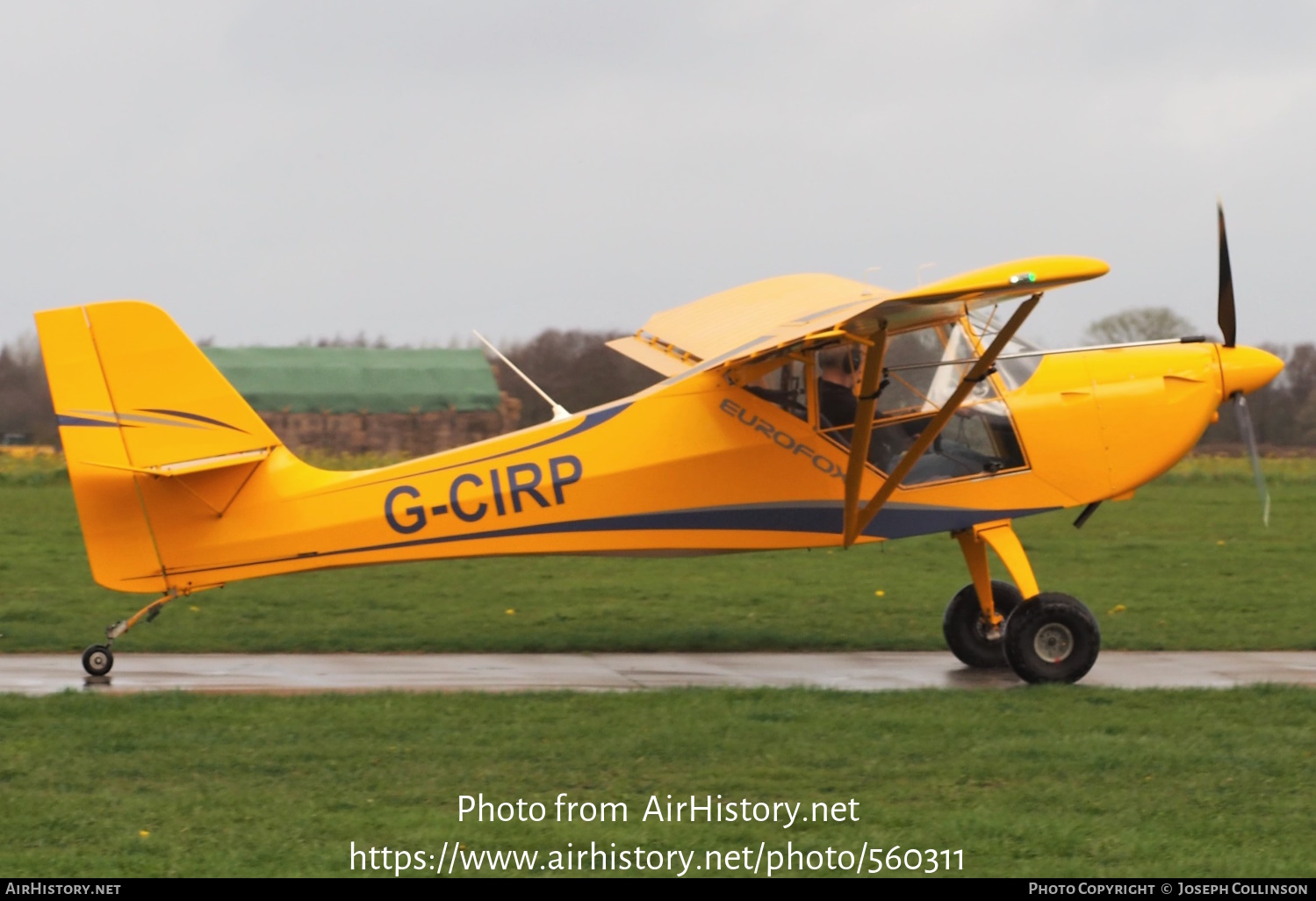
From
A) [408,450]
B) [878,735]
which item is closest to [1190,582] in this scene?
[878,735]

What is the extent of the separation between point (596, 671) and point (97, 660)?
3750 mm

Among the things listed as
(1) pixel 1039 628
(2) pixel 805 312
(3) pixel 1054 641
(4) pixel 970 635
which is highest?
(2) pixel 805 312

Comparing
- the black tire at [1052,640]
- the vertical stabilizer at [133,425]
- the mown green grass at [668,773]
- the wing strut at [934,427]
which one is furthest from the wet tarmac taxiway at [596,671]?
the wing strut at [934,427]

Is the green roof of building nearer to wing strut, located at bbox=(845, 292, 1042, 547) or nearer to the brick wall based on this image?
the brick wall

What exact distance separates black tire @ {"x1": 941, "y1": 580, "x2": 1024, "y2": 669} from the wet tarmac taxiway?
0.16 metres

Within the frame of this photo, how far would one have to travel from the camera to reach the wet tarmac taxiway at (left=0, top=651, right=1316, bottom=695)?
11070mm

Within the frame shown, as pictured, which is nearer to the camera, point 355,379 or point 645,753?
point 645,753

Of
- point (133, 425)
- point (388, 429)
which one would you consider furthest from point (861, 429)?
point (388, 429)

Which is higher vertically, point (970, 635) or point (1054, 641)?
point (1054, 641)

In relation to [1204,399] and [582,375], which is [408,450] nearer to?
[582,375]

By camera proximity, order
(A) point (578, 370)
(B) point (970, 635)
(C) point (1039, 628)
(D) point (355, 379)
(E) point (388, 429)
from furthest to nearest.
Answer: (D) point (355, 379) → (E) point (388, 429) → (A) point (578, 370) → (B) point (970, 635) → (C) point (1039, 628)

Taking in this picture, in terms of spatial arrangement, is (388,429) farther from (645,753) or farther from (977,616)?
(645,753)

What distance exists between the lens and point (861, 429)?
10523 millimetres

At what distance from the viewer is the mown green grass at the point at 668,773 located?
6684 millimetres
